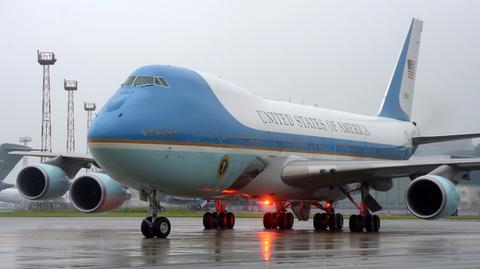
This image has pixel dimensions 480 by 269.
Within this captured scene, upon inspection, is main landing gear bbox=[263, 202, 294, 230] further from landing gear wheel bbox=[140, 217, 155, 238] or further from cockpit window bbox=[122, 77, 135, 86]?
cockpit window bbox=[122, 77, 135, 86]

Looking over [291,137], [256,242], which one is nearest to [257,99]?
[291,137]

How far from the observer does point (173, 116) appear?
22297 mm

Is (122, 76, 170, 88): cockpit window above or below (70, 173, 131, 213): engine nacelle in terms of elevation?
above

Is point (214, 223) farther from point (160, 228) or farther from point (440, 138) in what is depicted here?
point (440, 138)

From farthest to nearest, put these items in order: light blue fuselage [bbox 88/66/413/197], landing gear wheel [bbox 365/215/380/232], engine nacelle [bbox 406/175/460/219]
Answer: landing gear wheel [bbox 365/215/380/232]
engine nacelle [bbox 406/175/460/219]
light blue fuselage [bbox 88/66/413/197]

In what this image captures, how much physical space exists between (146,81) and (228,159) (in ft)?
11.2

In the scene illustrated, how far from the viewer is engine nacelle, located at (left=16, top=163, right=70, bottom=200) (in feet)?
87.0

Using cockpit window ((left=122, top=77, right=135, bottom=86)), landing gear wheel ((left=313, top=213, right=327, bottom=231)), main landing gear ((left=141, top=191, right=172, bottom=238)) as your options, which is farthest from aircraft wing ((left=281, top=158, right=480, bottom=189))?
cockpit window ((left=122, top=77, right=135, bottom=86))

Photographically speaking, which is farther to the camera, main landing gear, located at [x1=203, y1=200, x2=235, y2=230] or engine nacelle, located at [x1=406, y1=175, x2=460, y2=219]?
main landing gear, located at [x1=203, y1=200, x2=235, y2=230]

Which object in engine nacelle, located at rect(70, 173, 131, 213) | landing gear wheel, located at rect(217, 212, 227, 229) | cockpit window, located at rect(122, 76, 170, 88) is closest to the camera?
cockpit window, located at rect(122, 76, 170, 88)

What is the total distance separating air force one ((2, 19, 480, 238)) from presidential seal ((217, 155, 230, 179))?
0.04 m

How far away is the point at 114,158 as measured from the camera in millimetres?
21172

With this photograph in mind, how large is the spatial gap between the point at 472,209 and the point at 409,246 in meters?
41.2

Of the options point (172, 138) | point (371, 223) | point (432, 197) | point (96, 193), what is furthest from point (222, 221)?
point (172, 138)
